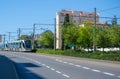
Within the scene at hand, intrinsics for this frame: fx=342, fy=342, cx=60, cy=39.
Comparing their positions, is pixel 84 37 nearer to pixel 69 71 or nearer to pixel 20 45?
pixel 20 45

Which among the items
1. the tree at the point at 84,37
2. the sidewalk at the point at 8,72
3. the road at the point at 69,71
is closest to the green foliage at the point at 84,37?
the tree at the point at 84,37

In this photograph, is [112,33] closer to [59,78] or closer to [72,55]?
[72,55]

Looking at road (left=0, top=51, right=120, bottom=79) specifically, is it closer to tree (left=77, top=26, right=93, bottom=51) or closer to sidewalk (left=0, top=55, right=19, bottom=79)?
sidewalk (left=0, top=55, right=19, bottom=79)

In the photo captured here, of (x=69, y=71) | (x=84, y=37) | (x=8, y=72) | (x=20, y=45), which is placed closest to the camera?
(x=8, y=72)

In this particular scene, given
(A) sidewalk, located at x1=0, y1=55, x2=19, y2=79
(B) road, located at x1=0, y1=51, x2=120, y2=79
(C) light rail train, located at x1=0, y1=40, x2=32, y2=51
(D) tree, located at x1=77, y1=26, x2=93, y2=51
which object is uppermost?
(D) tree, located at x1=77, y1=26, x2=93, y2=51

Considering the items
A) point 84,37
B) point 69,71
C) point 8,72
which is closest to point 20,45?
point 84,37

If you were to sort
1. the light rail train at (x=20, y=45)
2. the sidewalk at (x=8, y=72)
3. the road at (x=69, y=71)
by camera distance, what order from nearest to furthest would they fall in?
the sidewalk at (x=8, y=72), the road at (x=69, y=71), the light rail train at (x=20, y=45)

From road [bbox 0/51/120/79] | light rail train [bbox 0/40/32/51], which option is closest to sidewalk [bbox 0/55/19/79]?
road [bbox 0/51/120/79]

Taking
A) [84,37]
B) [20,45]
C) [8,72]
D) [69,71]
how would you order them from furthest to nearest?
[20,45]
[84,37]
[69,71]
[8,72]

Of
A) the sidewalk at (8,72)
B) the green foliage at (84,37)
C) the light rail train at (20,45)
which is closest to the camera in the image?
the sidewalk at (8,72)

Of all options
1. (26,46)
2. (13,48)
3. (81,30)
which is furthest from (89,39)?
(13,48)

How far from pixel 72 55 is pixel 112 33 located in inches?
526

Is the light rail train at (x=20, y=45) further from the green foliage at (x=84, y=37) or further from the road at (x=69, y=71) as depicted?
the road at (x=69, y=71)

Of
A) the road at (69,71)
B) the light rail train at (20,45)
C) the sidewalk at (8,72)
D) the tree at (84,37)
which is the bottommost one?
the road at (69,71)
